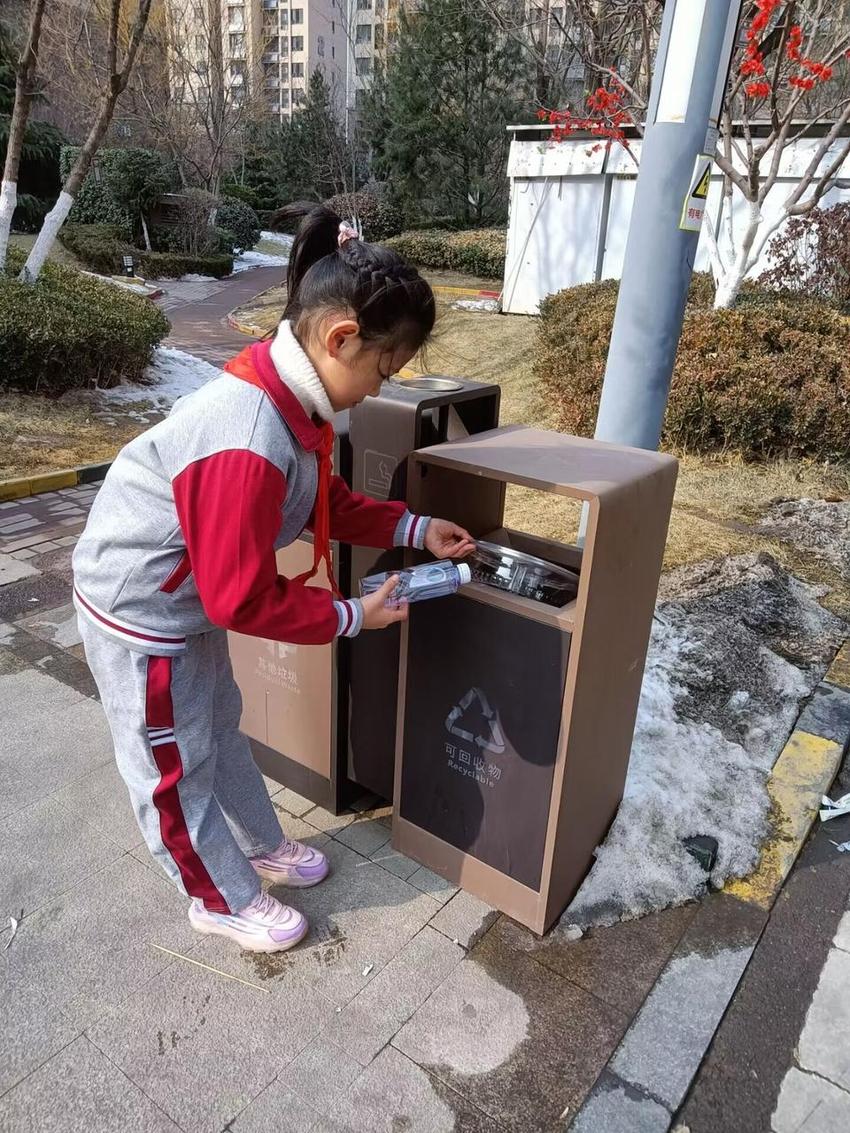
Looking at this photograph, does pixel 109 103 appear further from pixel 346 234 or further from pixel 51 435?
pixel 346 234

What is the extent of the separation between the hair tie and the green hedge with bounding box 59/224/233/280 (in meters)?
18.7

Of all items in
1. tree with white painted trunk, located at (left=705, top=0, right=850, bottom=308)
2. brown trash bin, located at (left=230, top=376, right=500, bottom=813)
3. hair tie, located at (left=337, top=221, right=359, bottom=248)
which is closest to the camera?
hair tie, located at (left=337, top=221, right=359, bottom=248)

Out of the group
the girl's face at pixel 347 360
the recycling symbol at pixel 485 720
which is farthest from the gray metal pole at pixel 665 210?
the girl's face at pixel 347 360

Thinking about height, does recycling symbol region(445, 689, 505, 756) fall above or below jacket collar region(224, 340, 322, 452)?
below

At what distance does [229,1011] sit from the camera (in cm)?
192

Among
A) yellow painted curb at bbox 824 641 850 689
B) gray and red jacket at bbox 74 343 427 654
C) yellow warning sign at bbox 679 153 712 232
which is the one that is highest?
yellow warning sign at bbox 679 153 712 232

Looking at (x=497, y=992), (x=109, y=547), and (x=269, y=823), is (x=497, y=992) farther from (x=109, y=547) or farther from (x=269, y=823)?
(x=109, y=547)

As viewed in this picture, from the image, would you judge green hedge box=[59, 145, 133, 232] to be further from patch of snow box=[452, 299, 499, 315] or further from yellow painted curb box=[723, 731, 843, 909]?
yellow painted curb box=[723, 731, 843, 909]

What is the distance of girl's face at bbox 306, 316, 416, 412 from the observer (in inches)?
60.7

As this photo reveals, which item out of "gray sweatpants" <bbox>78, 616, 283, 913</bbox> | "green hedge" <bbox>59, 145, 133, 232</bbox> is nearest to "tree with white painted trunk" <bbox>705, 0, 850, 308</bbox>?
"gray sweatpants" <bbox>78, 616, 283, 913</bbox>

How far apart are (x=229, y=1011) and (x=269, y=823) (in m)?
0.48

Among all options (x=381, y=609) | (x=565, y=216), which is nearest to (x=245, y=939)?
(x=381, y=609)

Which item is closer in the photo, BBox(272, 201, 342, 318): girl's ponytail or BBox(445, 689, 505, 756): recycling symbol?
BBox(272, 201, 342, 318): girl's ponytail

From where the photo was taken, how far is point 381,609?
1.77m
